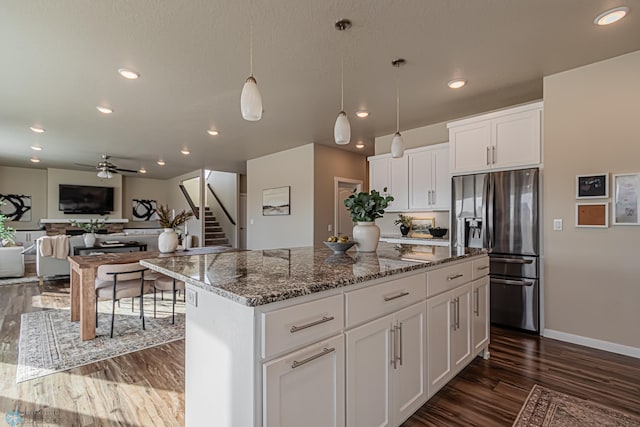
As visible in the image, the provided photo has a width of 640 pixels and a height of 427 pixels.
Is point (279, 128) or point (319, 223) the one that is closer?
point (279, 128)

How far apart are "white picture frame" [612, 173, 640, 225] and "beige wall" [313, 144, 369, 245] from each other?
13.7 feet

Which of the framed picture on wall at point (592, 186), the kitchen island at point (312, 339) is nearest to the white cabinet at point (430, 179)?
the framed picture on wall at point (592, 186)

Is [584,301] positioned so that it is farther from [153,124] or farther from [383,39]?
[153,124]

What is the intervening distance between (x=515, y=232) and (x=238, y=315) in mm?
3249

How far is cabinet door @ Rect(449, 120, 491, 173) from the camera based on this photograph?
145 inches

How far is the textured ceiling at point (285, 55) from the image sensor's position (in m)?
2.13

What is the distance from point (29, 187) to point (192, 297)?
10986mm

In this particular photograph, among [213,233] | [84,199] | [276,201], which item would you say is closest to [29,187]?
[84,199]

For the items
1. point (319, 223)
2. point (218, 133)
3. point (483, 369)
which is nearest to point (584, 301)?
point (483, 369)

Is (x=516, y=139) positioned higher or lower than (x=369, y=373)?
higher

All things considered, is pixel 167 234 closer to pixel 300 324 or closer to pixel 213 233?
pixel 300 324

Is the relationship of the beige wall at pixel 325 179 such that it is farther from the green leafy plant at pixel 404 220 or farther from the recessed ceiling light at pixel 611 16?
the recessed ceiling light at pixel 611 16

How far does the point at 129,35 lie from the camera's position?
2387 mm

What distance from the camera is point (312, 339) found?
125cm
